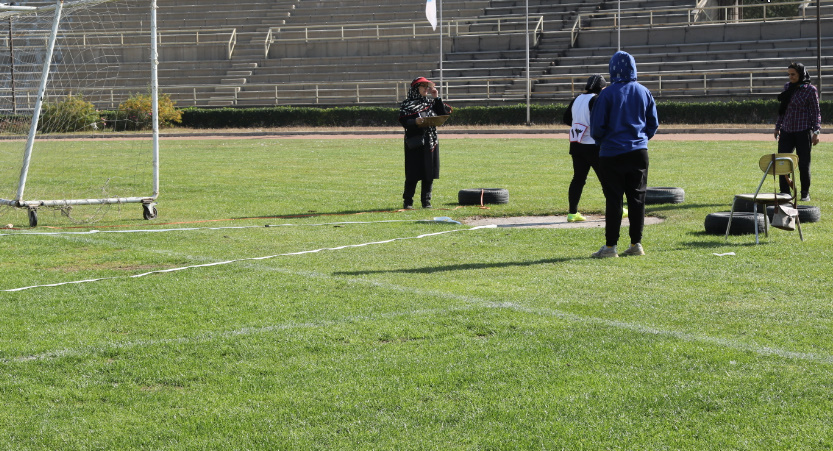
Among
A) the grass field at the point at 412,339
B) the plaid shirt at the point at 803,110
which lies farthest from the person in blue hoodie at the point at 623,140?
the plaid shirt at the point at 803,110

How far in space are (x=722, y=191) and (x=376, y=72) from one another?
36468 millimetres

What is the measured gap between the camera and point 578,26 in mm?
48406

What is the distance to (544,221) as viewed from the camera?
11922mm

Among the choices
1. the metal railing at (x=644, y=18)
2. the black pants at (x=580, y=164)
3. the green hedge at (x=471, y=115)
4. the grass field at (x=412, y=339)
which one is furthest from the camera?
the metal railing at (x=644, y=18)

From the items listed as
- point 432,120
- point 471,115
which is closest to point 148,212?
point 432,120

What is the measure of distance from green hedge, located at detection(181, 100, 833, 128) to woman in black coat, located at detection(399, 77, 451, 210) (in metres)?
25.8

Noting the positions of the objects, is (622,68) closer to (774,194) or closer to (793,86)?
(774,194)

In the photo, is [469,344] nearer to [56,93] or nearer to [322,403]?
[322,403]

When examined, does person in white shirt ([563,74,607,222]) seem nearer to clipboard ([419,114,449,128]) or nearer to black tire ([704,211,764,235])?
black tire ([704,211,764,235])

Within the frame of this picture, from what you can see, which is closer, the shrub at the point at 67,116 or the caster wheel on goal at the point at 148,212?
the caster wheel on goal at the point at 148,212

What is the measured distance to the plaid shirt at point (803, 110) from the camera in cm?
1242

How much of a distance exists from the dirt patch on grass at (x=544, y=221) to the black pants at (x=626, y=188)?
2.21 m

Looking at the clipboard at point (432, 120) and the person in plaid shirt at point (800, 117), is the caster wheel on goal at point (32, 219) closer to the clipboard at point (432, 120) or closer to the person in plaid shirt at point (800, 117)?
the clipboard at point (432, 120)

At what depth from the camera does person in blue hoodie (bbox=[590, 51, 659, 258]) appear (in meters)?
8.81
